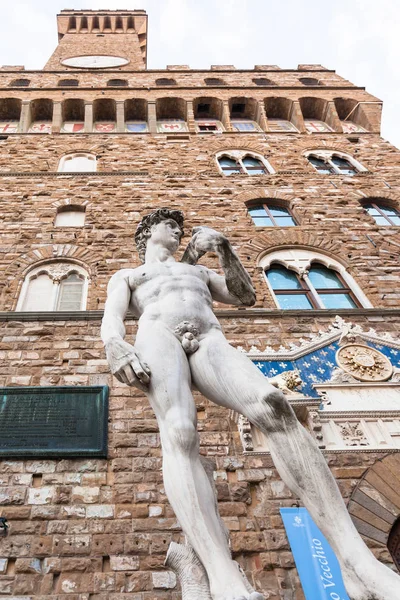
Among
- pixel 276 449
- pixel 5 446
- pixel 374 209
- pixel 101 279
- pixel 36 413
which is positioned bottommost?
pixel 276 449

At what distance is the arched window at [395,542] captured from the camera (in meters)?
3.92

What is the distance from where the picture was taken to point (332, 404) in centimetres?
485

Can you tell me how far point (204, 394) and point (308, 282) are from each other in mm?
4565

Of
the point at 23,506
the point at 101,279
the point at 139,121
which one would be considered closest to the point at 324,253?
the point at 101,279

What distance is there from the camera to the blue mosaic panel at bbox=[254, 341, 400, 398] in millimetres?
5059

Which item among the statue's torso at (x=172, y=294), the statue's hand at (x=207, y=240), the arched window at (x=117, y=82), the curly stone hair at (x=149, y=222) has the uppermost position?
the arched window at (x=117, y=82)

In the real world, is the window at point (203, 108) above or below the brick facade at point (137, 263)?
above

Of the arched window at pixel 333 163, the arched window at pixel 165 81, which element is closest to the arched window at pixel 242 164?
the arched window at pixel 333 163

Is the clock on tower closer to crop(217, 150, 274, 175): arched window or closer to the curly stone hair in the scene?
crop(217, 150, 274, 175): arched window

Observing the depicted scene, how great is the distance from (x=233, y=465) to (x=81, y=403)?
1491mm

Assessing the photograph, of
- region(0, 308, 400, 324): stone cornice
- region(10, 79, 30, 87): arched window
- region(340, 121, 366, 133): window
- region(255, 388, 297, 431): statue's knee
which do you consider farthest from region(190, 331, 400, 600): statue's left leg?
region(10, 79, 30, 87): arched window

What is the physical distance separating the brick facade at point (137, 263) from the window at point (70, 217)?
172mm

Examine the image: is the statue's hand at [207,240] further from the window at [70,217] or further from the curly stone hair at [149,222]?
the window at [70,217]

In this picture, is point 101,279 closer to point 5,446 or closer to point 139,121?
point 5,446
